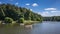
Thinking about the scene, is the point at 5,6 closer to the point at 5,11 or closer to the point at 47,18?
the point at 5,11

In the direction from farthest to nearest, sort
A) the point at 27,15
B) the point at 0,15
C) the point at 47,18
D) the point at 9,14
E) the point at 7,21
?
the point at 47,18
the point at 27,15
the point at 9,14
the point at 0,15
the point at 7,21

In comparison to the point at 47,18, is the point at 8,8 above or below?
above

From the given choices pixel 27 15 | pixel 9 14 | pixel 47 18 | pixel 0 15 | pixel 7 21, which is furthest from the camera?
pixel 47 18

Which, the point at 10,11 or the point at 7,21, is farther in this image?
the point at 10,11

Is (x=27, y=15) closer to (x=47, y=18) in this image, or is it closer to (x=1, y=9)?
(x=1, y=9)

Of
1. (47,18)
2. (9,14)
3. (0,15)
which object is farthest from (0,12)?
(47,18)

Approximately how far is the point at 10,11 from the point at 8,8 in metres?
4.80

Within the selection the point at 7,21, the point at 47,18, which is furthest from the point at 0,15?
the point at 47,18

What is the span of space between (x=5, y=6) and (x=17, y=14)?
46.3 ft

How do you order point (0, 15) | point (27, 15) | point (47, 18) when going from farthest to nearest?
point (47, 18) → point (27, 15) → point (0, 15)

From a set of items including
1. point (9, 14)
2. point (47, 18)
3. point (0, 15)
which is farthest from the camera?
point (47, 18)

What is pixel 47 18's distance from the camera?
16738 centimetres

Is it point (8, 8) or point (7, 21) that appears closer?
point (7, 21)

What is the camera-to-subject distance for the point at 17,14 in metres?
102
